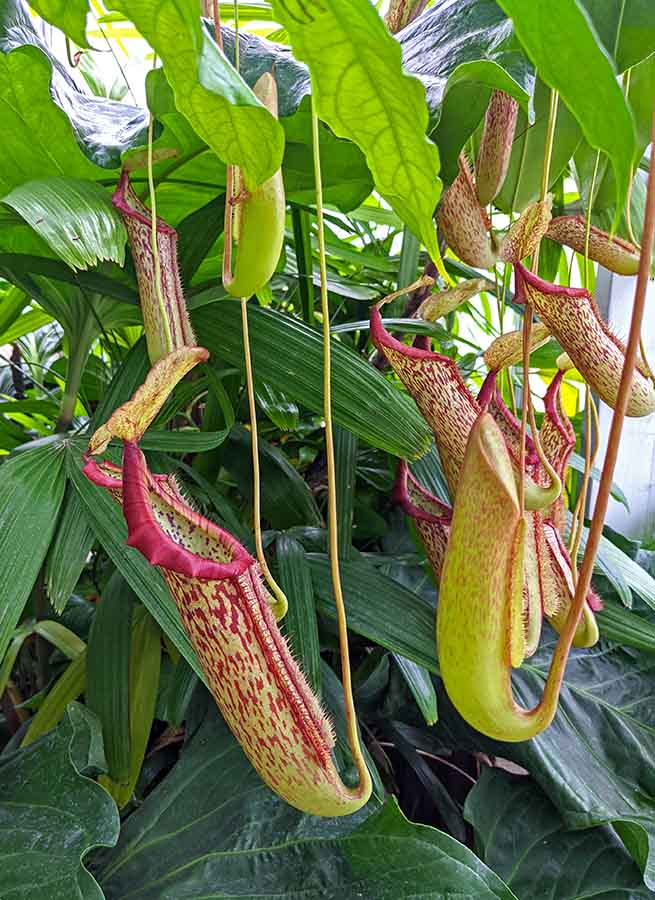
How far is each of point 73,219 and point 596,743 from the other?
61cm

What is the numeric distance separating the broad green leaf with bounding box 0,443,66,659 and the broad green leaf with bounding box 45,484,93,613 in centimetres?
2

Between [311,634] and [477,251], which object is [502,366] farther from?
[311,634]

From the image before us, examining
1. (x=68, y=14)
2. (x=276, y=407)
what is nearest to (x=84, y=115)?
(x=68, y=14)

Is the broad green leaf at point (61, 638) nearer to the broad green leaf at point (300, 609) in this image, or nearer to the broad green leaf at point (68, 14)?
the broad green leaf at point (300, 609)

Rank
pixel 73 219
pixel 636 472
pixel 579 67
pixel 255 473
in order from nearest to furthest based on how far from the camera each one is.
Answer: pixel 579 67 < pixel 255 473 < pixel 73 219 < pixel 636 472

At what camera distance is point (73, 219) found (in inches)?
16.0

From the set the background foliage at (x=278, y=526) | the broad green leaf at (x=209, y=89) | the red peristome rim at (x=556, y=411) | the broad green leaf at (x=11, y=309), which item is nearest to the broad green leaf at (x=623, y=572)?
the background foliage at (x=278, y=526)

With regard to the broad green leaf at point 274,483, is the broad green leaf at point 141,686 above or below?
below

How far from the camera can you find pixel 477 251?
52cm

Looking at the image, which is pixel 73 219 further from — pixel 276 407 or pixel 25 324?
pixel 25 324

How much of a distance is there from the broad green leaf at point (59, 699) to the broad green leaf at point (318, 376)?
34 centimetres

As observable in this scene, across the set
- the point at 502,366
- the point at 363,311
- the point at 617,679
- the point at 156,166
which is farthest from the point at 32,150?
the point at 617,679

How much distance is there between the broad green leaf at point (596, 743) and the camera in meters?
0.58

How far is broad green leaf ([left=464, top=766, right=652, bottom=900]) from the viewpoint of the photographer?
61cm
